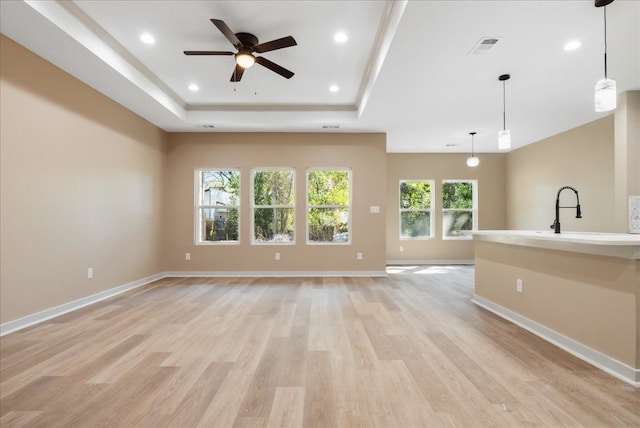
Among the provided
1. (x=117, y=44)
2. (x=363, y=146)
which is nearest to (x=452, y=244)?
(x=363, y=146)

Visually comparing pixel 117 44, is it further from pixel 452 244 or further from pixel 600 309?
pixel 452 244

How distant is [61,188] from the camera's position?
348 cm

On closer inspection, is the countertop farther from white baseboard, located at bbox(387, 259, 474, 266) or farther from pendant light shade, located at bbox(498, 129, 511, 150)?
white baseboard, located at bbox(387, 259, 474, 266)

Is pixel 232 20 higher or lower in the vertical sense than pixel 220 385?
higher

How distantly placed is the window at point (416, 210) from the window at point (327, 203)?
7.62ft

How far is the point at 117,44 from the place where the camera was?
3426mm

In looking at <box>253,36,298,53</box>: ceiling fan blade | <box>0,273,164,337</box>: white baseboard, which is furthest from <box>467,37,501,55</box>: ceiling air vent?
<box>0,273,164,337</box>: white baseboard

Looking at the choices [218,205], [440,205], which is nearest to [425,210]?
[440,205]

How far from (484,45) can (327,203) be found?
3.77 m

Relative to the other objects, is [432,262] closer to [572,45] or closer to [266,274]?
[266,274]

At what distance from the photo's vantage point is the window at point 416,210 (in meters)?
7.67

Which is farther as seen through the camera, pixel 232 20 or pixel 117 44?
pixel 117 44

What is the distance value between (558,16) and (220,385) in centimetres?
388

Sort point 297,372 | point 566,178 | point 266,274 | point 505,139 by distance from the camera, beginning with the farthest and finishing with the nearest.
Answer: point 266,274 → point 566,178 → point 505,139 → point 297,372
